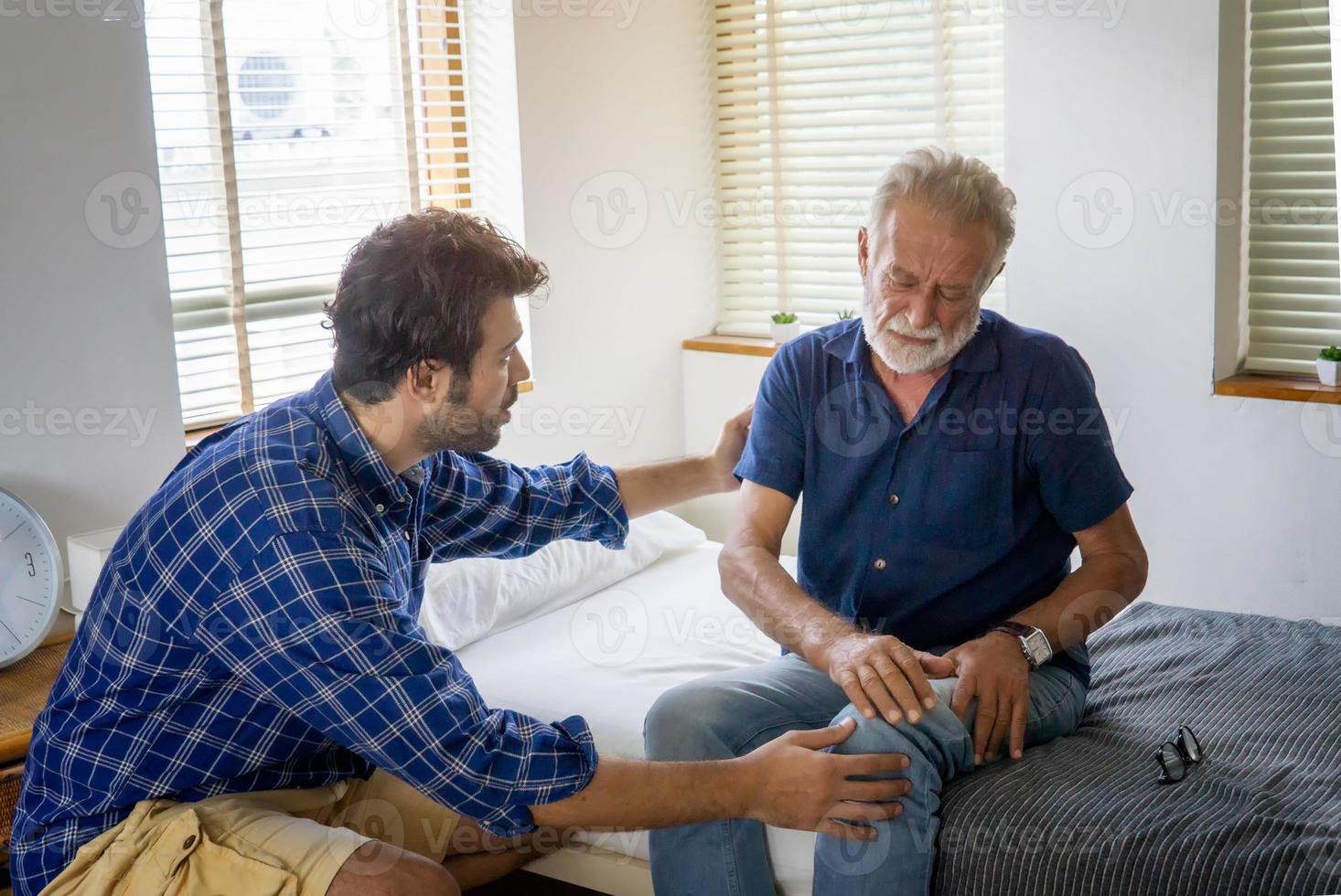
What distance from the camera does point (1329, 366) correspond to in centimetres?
283

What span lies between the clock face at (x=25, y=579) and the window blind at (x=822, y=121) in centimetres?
216

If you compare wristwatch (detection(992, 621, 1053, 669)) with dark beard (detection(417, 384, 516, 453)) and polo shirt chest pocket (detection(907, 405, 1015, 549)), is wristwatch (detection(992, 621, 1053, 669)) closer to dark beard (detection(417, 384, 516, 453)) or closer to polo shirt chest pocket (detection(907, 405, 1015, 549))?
polo shirt chest pocket (detection(907, 405, 1015, 549))

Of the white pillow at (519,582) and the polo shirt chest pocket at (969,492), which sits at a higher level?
the polo shirt chest pocket at (969,492)

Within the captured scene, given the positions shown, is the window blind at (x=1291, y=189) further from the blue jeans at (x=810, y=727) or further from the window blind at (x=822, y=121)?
the blue jeans at (x=810, y=727)

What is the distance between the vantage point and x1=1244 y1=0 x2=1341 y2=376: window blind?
2873mm

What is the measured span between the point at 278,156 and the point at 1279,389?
218cm

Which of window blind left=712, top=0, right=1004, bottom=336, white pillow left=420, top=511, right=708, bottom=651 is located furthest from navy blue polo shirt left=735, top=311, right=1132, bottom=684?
window blind left=712, top=0, right=1004, bottom=336

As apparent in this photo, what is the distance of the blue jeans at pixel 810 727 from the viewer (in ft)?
5.27

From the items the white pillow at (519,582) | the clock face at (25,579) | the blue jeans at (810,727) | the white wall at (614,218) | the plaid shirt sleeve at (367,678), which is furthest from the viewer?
the white wall at (614,218)

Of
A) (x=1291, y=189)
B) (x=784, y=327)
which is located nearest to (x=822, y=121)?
(x=784, y=327)

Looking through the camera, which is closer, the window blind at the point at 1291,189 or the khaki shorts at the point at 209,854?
the khaki shorts at the point at 209,854

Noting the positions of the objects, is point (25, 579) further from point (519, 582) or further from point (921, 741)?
point (921, 741)

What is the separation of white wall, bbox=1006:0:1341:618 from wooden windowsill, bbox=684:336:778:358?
74 centimetres

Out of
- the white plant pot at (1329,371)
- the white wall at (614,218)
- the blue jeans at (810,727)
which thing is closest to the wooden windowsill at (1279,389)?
the white plant pot at (1329,371)
